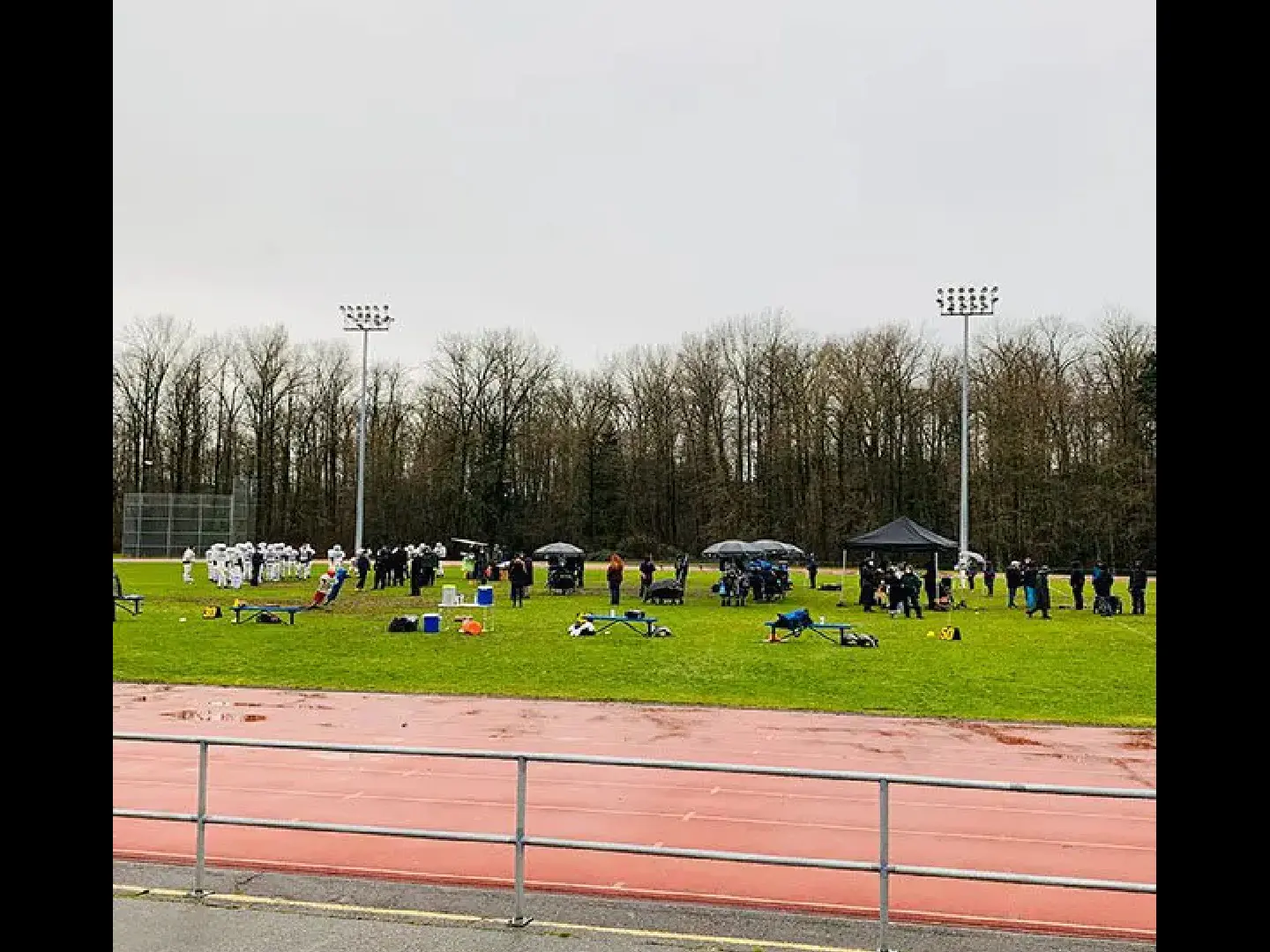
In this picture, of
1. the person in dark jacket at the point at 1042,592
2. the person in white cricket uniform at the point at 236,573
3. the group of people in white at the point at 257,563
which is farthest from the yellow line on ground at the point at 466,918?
the person in white cricket uniform at the point at 236,573

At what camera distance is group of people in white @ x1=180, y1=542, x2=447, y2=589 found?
4628 centimetres

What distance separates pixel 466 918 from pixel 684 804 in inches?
170

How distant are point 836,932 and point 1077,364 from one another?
6177 centimetres

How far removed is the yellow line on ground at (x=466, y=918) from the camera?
23.9 feet

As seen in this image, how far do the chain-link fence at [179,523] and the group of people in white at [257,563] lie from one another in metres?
19.6

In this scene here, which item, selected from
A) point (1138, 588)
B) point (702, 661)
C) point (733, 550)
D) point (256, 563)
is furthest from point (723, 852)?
point (256, 563)

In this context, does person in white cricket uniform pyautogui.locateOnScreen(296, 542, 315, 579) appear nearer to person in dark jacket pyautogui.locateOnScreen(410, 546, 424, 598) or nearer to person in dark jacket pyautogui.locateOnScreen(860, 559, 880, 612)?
person in dark jacket pyautogui.locateOnScreen(410, 546, 424, 598)

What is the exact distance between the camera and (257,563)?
1906 inches

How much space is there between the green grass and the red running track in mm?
1725

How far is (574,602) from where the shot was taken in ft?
129

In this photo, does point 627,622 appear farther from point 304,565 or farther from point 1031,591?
point 304,565

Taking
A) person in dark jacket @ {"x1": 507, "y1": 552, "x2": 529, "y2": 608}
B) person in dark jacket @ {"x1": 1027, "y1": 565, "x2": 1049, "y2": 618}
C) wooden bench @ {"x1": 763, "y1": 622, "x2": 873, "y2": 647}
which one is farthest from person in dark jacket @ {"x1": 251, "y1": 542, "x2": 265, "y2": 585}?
person in dark jacket @ {"x1": 1027, "y1": 565, "x2": 1049, "y2": 618}
